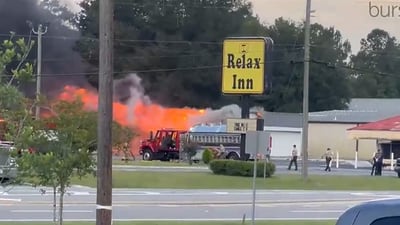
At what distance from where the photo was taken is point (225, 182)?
4031cm

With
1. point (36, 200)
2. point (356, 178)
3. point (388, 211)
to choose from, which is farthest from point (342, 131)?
point (388, 211)

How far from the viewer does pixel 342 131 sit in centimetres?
7969

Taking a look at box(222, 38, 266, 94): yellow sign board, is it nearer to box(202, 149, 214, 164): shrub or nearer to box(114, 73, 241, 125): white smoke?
box(202, 149, 214, 164): shrub

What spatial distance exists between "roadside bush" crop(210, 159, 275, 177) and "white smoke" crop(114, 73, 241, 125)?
43.4 ft

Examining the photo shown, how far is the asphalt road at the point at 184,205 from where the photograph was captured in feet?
81.3

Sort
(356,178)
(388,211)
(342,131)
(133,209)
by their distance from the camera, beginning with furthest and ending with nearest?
(342,131) < (356,178) < (133,209) < (388,211)

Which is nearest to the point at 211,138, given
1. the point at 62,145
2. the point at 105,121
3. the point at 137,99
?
the point at 137,99

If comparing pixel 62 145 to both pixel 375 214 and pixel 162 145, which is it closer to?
pixel 375 214

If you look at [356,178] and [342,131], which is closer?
[356,178]

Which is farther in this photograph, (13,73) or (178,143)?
(178,143)

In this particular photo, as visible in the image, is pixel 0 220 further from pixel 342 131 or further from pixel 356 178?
pixel 342 131

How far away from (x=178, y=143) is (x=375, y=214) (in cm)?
5835

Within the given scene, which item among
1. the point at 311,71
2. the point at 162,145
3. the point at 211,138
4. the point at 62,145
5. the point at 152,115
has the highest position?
the point at 311,71

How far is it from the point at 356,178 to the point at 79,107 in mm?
29871
